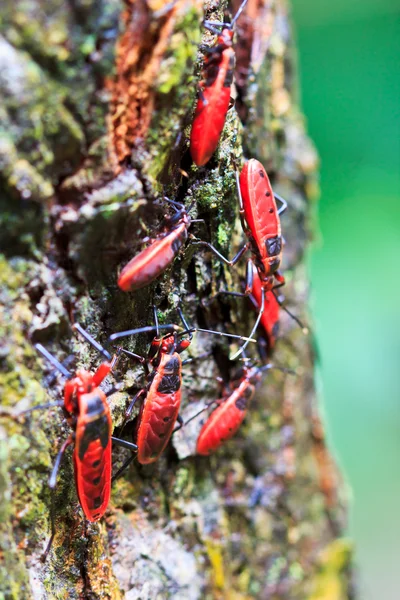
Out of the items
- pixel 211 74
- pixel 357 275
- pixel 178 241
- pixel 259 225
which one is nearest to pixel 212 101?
pixel 211 74

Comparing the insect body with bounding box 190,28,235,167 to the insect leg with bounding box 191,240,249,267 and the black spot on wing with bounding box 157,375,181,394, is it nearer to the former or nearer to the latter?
the insect leg with bounding box 191,240,249,267

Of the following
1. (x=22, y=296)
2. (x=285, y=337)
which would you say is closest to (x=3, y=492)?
(x=22, y=296)

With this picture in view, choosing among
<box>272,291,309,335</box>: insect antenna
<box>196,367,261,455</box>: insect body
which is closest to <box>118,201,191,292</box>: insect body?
<box>196,367,261,455</box>: insect body

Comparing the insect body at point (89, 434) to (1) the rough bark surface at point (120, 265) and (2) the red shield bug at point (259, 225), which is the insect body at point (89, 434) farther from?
(2) the red shield bug at point (259, 225)

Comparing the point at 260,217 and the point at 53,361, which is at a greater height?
the point at 260,217

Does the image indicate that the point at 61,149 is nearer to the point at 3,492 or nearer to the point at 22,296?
the point at 22,296

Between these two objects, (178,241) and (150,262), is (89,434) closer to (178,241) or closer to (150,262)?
(150,262)

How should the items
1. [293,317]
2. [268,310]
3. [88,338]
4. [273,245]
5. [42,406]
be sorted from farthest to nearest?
[293,317]
[268,310]
[273,245]
[88,338]
[42,406]
